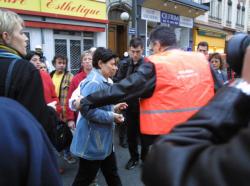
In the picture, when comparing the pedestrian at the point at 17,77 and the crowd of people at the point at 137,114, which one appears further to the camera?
the pedestrian at the point at 17,77

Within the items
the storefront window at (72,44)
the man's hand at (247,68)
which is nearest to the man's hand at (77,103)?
the man's hand at (247,68)

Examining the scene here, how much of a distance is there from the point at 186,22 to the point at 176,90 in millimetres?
15828

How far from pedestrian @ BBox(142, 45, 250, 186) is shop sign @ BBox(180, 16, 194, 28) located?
16.9m

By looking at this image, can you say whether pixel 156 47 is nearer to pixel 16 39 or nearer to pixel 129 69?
pixel 16 39

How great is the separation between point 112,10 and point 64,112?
8.58 meters

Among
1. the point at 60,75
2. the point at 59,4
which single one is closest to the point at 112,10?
the point at 59,4

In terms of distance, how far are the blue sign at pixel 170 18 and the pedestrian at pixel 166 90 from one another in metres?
13.2

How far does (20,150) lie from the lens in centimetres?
88

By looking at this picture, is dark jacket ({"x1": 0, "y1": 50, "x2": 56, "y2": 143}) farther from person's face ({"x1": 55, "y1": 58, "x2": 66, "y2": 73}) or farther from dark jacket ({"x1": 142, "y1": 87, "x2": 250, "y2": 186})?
person's face ({"x1": 55, "y1": 58, "x2": 66, "y2": 73})

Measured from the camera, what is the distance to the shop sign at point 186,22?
17.0m

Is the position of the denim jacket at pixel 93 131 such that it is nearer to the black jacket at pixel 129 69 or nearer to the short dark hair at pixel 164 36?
the short dark hair at pixel 164 36

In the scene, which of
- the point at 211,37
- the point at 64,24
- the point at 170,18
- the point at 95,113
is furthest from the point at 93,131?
the point at 211,37

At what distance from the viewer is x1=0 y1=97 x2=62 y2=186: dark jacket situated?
2.83ft

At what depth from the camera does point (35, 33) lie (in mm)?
8797
